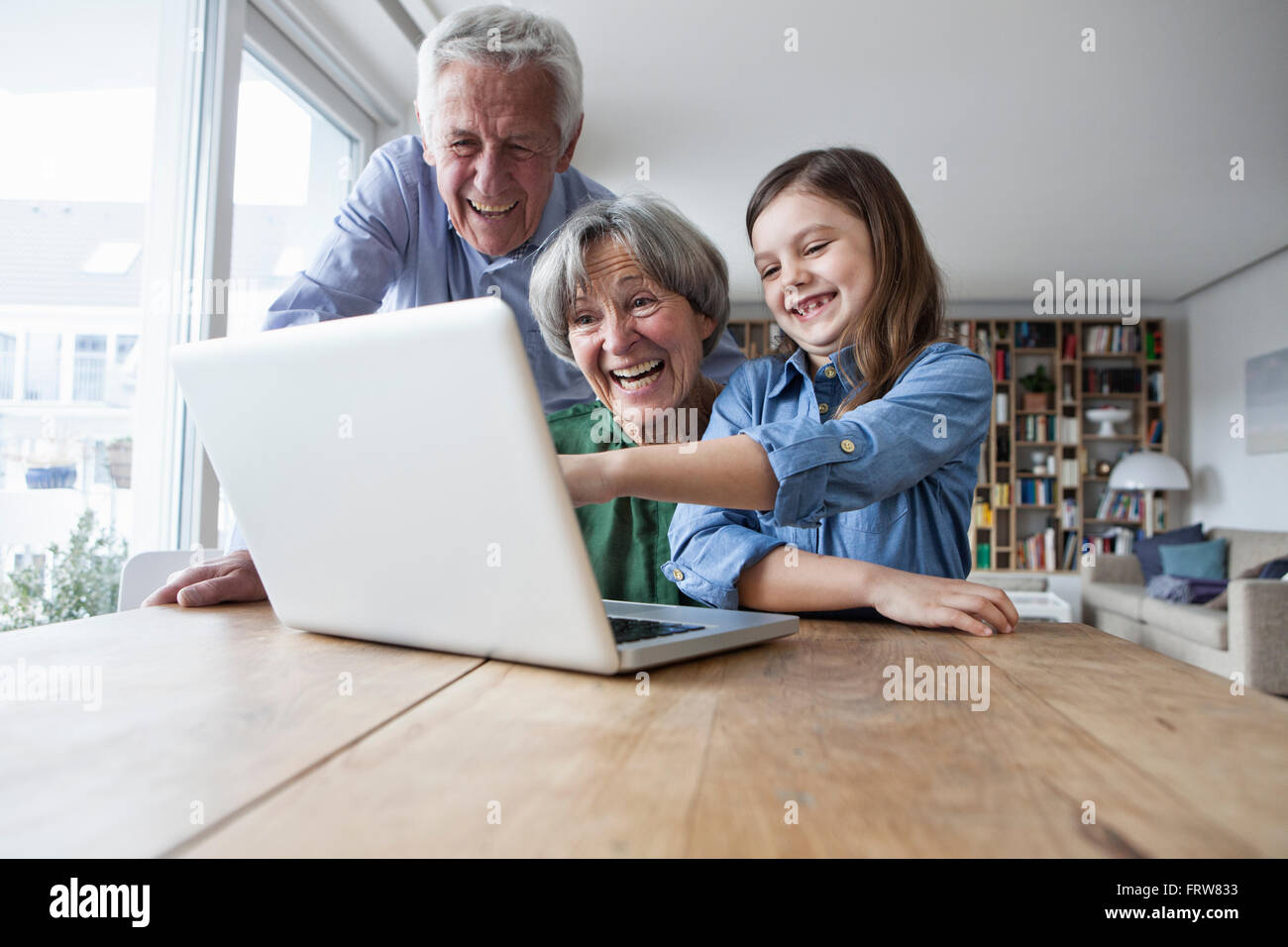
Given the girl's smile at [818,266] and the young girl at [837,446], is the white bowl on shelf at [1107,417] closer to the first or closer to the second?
the young girl at [837,446]

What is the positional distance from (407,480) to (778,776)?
0.38m

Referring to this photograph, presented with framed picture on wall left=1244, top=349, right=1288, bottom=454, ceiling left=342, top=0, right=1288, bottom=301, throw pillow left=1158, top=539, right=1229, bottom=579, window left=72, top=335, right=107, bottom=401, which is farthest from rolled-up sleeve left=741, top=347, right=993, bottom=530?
framed picture on wall left=1244, top=349, right=1288, bottom=454

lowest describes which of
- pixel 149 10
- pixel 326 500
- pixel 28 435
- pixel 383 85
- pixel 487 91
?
pixel 326 500

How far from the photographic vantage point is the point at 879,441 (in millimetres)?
961

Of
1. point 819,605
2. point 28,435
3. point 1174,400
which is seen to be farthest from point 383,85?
point 1174,400

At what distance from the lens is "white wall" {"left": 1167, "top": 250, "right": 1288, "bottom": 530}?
20.5 feet

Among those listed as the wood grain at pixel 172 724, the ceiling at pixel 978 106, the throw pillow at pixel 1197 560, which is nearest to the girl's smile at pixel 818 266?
the wood grain at pixel 172 724

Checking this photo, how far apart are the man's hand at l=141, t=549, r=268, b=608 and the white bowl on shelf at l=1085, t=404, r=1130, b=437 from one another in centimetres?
775

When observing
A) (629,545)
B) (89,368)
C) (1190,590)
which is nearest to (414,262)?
(629,545)

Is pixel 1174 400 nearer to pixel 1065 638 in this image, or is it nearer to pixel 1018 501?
pixel 1018 501

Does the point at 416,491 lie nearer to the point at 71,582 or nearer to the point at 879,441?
the point at 879,441

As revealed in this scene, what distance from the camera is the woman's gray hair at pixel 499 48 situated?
65.0 inches
